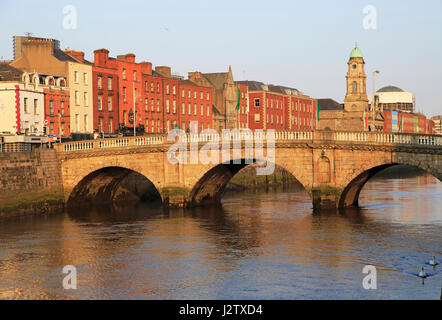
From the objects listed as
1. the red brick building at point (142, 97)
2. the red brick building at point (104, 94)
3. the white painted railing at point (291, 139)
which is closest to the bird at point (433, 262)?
the white painted railing at point (291, 139)

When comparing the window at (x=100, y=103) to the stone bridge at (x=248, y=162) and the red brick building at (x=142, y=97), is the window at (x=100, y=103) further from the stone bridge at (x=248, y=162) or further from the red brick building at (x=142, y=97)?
the stone bridge at (x=248, y=162)

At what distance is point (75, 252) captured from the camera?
3941 cm

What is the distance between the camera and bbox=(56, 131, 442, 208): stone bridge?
4866 centimetres

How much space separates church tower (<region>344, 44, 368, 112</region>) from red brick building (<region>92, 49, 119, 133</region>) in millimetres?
86152

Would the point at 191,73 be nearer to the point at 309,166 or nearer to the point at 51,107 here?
the point at 51,107

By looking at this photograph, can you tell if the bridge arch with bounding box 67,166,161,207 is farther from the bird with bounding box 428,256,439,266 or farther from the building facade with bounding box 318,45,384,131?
the building facade with bounding box 318,45,384,131

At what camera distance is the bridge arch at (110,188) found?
60625 millimetres

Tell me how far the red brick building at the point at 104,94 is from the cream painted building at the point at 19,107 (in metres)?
10.3

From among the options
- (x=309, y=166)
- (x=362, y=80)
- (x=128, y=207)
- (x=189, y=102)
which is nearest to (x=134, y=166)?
(x=128, y=207)

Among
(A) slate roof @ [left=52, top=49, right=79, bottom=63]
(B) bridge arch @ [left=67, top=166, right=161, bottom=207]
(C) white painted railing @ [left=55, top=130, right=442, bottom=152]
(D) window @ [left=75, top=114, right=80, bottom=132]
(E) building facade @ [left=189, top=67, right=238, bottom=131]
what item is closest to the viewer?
(C) white painted railing @ [left=55, top=130, right=442, bottom=152]

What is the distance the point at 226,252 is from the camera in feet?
127

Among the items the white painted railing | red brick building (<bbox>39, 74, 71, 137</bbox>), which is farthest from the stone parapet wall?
red brick building (<bbox>39, 74, 71, 137</bbox>)

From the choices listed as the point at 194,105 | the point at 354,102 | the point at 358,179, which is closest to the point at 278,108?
the point at 194,105
